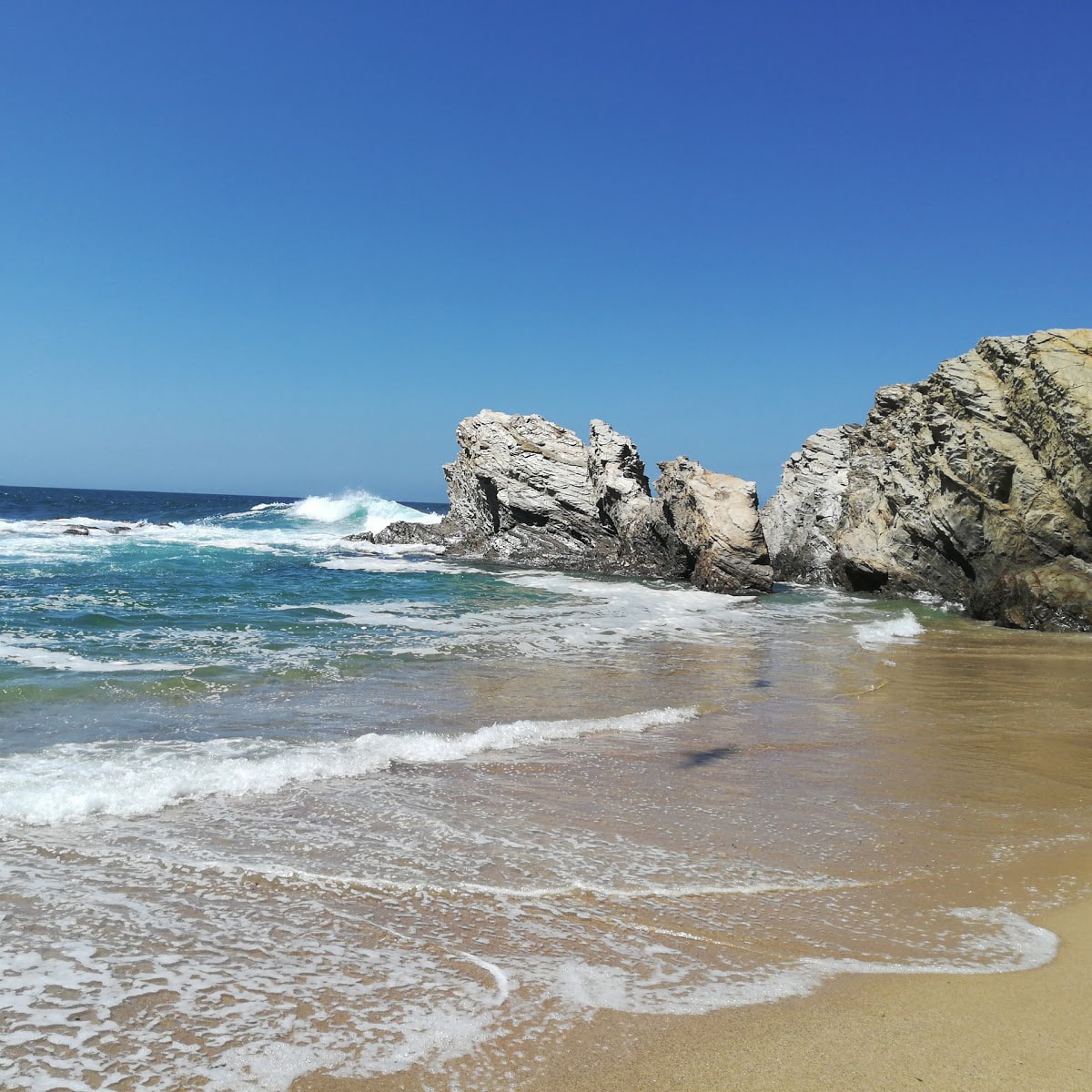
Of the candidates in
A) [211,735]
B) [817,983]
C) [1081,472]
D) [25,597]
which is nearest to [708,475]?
[1081,472]

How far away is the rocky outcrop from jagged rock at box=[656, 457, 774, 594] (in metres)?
0.03

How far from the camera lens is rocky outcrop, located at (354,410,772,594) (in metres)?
25.7

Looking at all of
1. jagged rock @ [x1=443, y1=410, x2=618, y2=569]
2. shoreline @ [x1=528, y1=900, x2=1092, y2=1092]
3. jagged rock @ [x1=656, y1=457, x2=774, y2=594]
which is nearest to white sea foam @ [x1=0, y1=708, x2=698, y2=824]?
shoreline @ [x1=528, y1=900, x2=1092, y2=1092]

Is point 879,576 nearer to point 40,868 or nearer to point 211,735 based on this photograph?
point 211,735

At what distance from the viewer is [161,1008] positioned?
3002mm

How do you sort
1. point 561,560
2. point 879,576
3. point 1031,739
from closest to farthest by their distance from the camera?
point 1031,739 → point 879,576 → point 561,560

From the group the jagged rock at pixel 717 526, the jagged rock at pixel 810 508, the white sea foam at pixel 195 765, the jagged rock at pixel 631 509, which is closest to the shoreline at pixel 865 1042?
the white sea foam at pixel 195 765

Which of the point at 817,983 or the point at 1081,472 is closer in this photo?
the point at 817,983

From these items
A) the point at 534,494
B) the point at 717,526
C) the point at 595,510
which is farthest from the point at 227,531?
the point at 717,526

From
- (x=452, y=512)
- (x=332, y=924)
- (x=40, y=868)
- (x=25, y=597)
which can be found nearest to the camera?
(x=332, y=924)

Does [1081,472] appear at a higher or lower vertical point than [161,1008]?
higher

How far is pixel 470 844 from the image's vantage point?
4746 mm

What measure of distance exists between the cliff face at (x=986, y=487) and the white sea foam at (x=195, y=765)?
14994 millimetres

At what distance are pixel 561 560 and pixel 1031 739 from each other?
23953 millimetres
